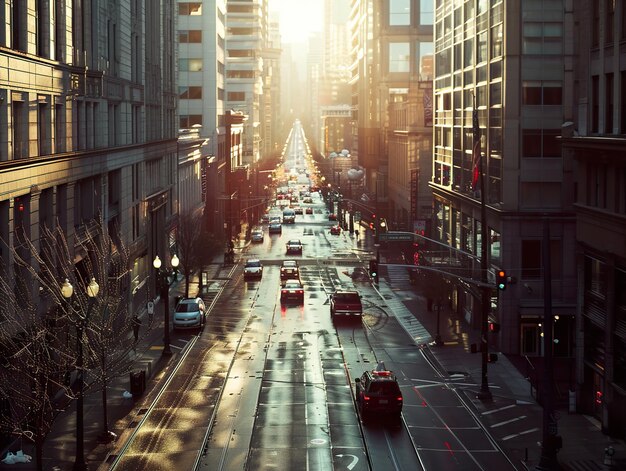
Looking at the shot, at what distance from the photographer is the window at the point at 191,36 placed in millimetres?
126375

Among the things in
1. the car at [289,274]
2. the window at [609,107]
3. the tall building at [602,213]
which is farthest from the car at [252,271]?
the window at [609,107]

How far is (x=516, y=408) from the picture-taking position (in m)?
39.2

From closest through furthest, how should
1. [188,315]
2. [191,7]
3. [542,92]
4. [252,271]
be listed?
[542,92] < [188,315] < [252,271] < [191,7]

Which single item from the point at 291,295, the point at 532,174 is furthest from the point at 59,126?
the point at 291,295

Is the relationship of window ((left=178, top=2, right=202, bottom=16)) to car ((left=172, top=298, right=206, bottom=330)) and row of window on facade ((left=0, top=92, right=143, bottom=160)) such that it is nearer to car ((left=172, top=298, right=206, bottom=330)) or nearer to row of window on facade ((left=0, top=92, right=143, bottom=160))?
row of window on facade ((left=0, top=92, right=143, bottom=160))

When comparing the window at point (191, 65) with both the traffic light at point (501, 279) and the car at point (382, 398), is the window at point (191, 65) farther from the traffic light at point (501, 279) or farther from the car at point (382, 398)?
the car at point (382, 398)

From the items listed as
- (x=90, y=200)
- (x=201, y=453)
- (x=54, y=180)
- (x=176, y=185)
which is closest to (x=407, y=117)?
(x=176, y=185)

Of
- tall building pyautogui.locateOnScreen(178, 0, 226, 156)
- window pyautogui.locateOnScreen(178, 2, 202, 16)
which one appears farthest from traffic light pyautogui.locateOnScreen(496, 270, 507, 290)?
window pyautogui.locateOnScreen(178, 2, 202, 16)

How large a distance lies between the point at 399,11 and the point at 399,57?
6.85 metres

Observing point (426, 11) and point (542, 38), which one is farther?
point (426, 11)

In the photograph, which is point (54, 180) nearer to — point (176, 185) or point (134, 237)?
point (134, 237)

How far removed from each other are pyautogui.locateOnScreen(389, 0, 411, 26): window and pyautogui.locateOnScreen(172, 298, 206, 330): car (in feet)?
276

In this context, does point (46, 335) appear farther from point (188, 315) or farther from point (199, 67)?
point (199, 67)

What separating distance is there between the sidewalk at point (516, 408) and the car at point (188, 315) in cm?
1185
